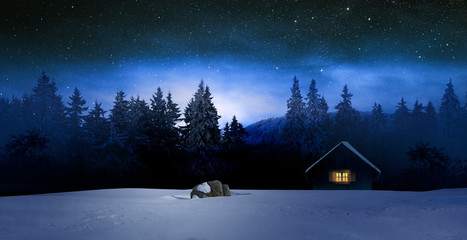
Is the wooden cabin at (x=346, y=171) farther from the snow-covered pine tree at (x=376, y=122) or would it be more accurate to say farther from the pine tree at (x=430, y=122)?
the pine tree at (x=430, y=122)

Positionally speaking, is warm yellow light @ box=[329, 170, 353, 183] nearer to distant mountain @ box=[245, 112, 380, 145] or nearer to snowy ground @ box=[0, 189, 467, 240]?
snowy ground @ box=[0, 189, 467, 240]

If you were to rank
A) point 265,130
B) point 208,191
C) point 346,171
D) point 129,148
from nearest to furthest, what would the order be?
point 208,191 < point 346,171 < point 129,148 < point 265,130

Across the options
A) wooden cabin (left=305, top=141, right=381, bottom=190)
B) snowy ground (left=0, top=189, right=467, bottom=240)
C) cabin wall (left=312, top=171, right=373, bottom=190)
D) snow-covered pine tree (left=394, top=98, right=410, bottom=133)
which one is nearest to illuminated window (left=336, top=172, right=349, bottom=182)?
wooden cabin (left=305, top=141, right=381, bottom=190)

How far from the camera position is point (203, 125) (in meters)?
52.2

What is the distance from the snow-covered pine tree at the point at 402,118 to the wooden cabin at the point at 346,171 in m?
62.1

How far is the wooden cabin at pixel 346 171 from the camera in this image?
1220 inches

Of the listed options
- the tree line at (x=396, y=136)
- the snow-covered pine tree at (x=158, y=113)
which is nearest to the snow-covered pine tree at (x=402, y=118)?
the tree line at (x=396, y=136)

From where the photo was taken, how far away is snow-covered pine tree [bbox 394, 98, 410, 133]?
287 feet

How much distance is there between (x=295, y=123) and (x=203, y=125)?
48.4ft

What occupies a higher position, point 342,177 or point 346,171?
point 346,171

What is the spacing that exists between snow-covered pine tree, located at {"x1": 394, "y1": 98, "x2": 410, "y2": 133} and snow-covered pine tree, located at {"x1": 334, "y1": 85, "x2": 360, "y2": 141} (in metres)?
24.5

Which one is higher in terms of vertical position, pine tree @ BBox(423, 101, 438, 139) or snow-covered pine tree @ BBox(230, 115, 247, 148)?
pine tree @ BBox(423, 101, 438, 139)

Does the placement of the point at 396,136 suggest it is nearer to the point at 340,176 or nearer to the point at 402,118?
the point at 402,118

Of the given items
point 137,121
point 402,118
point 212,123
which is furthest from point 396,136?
point 137,121
